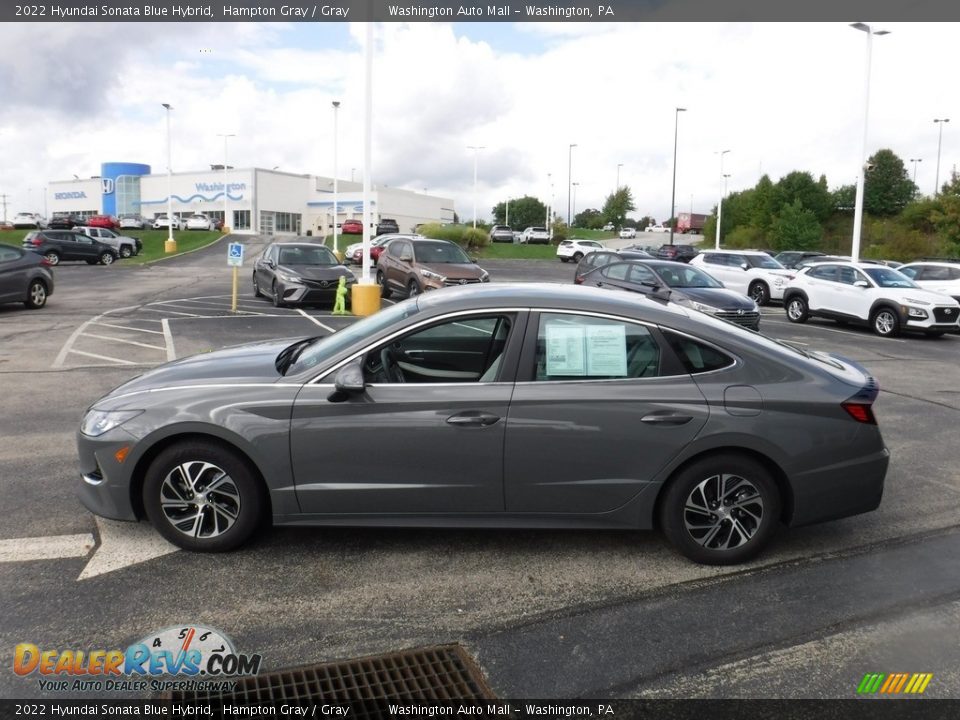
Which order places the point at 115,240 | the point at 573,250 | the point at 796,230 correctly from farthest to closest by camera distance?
the point at 796,230 < the point at 573,250 < the point at 115,240

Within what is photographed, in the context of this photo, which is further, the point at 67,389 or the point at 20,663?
the point at 67,389

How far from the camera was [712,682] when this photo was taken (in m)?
3.28

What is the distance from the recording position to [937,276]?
22.7 m

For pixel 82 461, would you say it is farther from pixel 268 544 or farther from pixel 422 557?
pixel 422 557

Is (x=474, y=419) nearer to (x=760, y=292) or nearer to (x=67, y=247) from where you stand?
(x=760, y=292)

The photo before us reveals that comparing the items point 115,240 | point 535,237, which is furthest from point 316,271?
point 535,237

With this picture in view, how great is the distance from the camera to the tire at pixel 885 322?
17297 millimetres

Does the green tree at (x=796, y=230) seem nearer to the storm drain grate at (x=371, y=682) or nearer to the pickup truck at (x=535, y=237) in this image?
the pickup truck at (x=535, y=237)

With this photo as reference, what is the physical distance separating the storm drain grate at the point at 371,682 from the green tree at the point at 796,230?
194 ft

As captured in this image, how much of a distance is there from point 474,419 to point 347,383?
0.70m

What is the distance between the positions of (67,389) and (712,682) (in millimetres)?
8150

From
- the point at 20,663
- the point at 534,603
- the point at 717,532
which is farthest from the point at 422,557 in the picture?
the point at 20,663

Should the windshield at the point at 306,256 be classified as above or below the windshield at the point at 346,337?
above

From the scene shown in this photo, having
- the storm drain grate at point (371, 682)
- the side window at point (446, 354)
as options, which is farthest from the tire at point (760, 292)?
the storm drain grate at point (371, 682)
